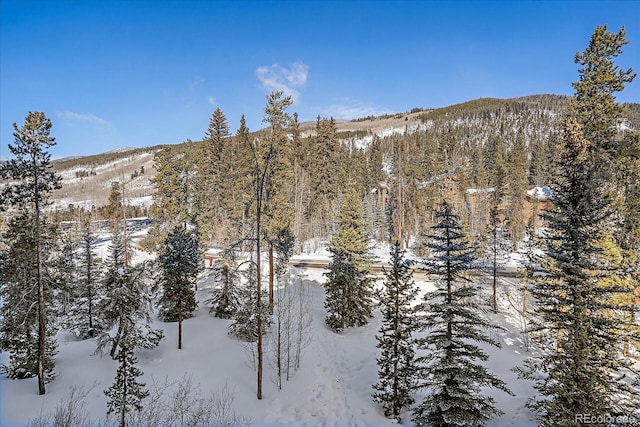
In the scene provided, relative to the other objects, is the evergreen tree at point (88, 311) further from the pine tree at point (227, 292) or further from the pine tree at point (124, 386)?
the pine tree at point (124, 386)

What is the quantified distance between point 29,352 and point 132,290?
6930mm

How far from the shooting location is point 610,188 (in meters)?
18.0

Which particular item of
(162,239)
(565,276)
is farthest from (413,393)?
(162,239)

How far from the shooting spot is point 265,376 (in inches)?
653

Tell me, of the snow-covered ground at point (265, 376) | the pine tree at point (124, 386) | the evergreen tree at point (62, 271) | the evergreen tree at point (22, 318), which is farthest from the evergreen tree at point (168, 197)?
the pine tree at point (124, 386)

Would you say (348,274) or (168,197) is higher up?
(168,197)

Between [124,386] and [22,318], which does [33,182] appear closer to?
[22,318]

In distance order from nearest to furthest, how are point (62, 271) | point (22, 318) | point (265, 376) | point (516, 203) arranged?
1. point (22, 318)
2. point (265, 376)
3. point (62, 271)
4. point (516, 203)

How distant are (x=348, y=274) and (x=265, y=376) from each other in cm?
804

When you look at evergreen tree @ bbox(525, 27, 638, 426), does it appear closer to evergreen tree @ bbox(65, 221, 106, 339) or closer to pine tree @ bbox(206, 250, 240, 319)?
pine tree @ bbox(206, 250, 240, 319)

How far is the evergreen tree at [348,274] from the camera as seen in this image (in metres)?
21.9

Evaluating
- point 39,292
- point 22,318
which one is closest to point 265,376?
point 39,292

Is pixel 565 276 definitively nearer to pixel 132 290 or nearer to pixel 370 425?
pixel 370 425

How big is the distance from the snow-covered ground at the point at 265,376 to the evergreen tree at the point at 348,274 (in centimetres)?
91
